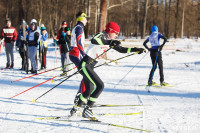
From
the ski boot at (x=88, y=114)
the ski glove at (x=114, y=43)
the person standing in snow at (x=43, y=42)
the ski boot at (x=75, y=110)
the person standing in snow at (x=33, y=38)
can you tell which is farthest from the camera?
the person standing in snow at (x=43, y=42)

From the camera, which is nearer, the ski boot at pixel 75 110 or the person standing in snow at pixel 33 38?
the ski boot at pixel 75 110

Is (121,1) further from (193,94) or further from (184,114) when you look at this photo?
(184,114)

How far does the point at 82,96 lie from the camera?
452cm

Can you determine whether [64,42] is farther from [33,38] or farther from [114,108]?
[114,108]

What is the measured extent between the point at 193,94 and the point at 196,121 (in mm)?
2730

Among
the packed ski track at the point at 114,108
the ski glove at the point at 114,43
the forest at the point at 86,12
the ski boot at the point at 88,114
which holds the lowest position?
the packed ski track at the point at 114,108

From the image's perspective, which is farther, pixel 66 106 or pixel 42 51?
pixel 42 51

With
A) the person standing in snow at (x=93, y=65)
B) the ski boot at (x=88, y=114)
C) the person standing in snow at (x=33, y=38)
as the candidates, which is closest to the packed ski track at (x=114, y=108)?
the ski boot at (x=88, y=114)

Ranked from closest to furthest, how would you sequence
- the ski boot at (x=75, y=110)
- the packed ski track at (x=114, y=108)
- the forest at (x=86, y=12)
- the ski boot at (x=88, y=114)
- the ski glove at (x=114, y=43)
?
the packed ski track at (x=114, y=108) < the ski glove at (x=114, y=43) < the ski boot at (x=88, y=114) < the ski boot at (x=75, y=110) < the forest at (x=86, y=12)

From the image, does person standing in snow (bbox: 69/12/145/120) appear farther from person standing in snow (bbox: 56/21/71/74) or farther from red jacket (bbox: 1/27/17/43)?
red jacket (bbox: 1/27/17/43)

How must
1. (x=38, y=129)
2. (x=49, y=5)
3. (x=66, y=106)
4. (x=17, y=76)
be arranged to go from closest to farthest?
(x=38, y=129)
(x=66, y=106)
(x=17, y=76)
(x=49, y=5)

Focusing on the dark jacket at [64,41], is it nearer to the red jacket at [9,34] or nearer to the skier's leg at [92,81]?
the red jacket at [9,34]

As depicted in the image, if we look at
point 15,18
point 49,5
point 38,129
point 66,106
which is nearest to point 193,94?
point 66,106

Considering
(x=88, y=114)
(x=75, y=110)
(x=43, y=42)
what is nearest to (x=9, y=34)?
(x=43, y=42)
